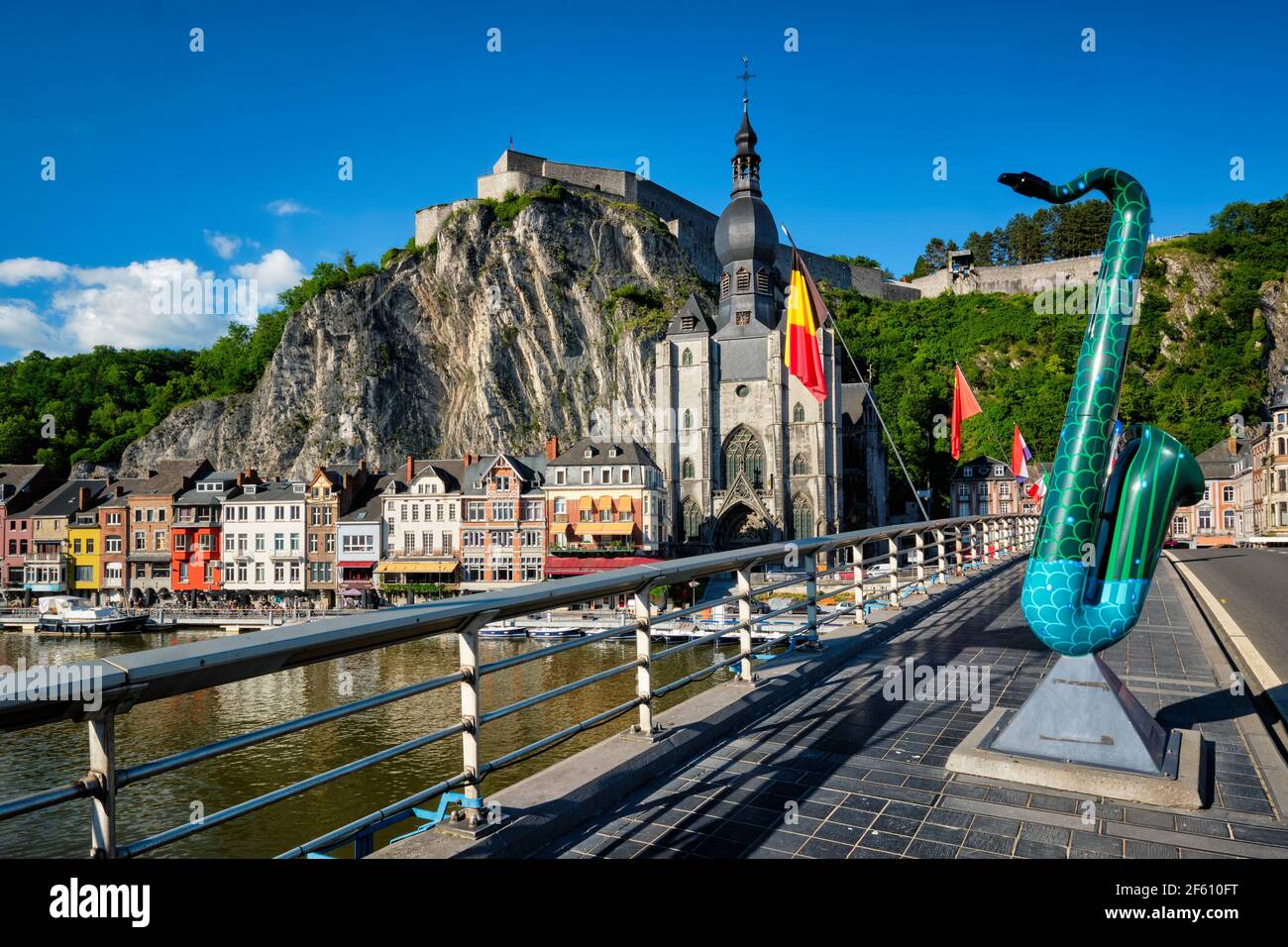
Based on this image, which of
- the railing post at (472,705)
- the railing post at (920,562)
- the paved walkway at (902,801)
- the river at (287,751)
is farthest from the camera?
the river at (287,751)

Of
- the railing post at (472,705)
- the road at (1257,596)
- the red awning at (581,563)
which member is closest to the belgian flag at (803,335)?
the road at (1257,596)

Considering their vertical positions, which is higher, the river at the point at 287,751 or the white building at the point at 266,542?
the white building at the point at 266,542

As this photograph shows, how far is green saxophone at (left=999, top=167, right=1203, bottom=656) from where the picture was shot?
187 inches

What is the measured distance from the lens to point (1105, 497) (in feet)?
16.4

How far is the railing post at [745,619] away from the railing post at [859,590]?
8.20 ft

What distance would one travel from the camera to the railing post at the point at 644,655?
15.1 ft

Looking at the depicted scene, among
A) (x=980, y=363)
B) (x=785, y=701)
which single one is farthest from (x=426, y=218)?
(x=785, y=701)

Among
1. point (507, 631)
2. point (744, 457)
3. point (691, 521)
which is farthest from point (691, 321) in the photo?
point (507, 631)

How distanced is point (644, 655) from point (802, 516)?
54169 millimetres

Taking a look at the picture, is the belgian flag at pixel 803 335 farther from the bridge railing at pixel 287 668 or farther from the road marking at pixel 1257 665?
the bridge railing at pixel 287 668

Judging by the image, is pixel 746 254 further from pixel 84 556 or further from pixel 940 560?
pixel 84 556
